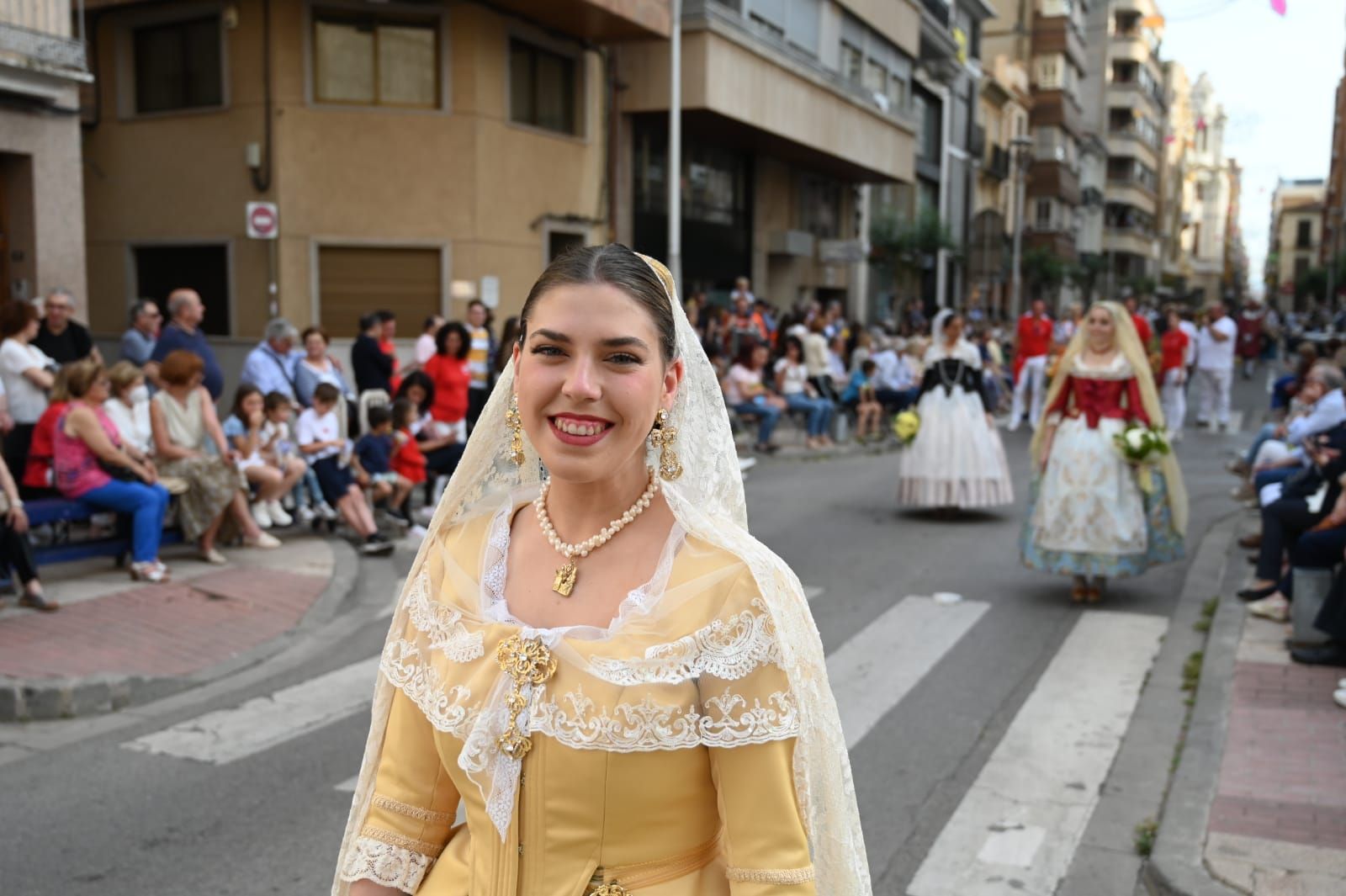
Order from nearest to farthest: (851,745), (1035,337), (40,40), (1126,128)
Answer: (851,745) → (40,40) → (1035,337) → (1126,128)

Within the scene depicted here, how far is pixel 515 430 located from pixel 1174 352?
19567mm

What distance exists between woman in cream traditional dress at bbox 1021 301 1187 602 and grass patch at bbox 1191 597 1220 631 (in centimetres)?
38

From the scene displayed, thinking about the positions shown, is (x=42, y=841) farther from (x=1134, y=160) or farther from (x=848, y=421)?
(x=1134, y=160)

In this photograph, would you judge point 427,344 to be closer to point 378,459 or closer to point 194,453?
point 378,459

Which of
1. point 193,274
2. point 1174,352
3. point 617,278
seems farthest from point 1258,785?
point 193,274

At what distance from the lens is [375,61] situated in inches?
728

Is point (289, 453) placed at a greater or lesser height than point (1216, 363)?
lesser

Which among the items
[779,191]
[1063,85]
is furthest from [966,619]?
[1063,85]

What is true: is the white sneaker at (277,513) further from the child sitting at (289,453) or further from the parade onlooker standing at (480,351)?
the parade onlooker standing at (480,351)

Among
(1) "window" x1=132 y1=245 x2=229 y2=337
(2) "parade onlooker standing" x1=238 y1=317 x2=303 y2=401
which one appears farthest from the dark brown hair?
(1) "window" x1=132 y1=245 x2=229 y2=337

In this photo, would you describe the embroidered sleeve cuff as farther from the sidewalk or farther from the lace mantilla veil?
the sidewalk

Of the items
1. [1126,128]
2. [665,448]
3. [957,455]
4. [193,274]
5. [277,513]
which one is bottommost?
[277,513]

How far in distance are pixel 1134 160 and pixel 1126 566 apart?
7294 cm

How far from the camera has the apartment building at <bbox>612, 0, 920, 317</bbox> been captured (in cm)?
2153
